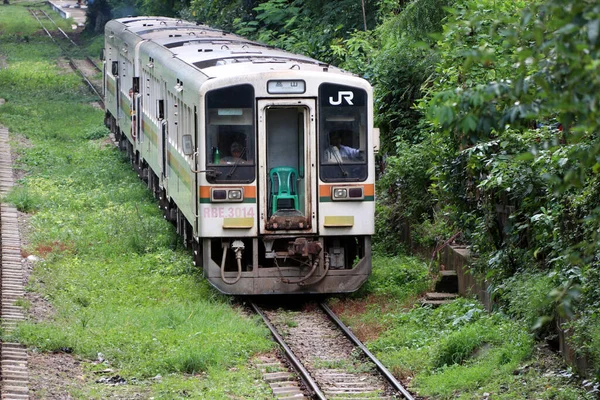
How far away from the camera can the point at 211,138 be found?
476 inches

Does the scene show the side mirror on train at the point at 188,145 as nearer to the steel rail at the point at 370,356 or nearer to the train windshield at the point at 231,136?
the train windshield at the point at 231,136

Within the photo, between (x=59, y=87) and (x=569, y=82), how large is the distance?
30048mm

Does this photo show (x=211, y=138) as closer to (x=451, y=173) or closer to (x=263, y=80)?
(x=263, y=80)

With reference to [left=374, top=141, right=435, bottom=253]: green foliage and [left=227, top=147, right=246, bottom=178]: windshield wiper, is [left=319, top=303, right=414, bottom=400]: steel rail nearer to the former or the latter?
[left=227, top=147, right=246, bottom=178]: windshield wiper

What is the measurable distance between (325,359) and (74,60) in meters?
32.5

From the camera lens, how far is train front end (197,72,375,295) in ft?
39.6

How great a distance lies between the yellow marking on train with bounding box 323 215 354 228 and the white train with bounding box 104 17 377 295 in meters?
0.01

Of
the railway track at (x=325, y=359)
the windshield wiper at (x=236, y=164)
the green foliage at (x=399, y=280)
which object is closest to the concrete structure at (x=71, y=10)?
the green foliage at (x=399, y=280)

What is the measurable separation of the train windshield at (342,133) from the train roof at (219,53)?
473 mm

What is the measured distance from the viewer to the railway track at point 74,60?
1340 inches

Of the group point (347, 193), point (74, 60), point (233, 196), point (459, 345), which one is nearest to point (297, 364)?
point (459, 345)

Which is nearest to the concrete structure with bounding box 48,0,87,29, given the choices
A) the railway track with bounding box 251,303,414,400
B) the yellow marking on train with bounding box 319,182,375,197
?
the yellow marking on train with bounding box 319,182,375,197

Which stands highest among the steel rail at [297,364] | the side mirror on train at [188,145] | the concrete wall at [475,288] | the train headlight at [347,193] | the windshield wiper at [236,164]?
the side mirror on train at [188,145]

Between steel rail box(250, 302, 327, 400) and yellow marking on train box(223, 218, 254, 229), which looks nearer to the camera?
steel rail box(250, 302, 327, 400)
